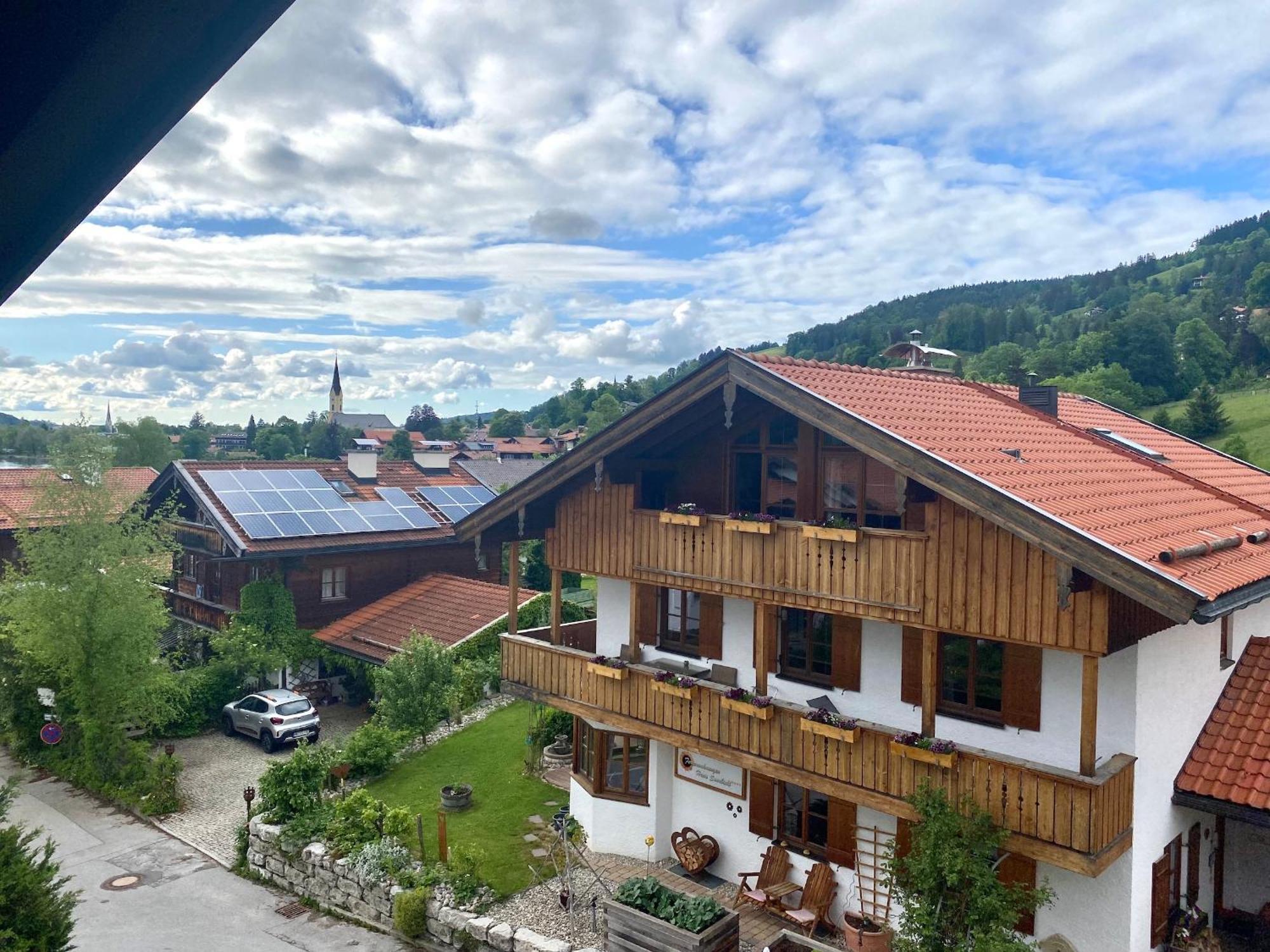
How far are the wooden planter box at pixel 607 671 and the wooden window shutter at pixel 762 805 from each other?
8.83ft

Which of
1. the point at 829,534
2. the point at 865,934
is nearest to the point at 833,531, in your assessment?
the point at 829,534

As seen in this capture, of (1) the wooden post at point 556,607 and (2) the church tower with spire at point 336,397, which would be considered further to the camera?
(2) the church tower with spire at point 336,397

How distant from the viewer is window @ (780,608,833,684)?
1459 centimetres

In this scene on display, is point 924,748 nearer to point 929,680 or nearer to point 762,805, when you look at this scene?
point 929,680

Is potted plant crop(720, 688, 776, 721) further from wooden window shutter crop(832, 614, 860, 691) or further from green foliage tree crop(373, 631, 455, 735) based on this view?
green foliage tree crop(373, 631, 455, 735)

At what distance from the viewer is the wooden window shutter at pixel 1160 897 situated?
1188 cm

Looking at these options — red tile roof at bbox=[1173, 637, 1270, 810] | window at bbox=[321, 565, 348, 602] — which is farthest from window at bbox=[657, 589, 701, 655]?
window at bbox=[321, 565, 348, 602]

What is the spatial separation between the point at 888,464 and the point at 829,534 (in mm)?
1328

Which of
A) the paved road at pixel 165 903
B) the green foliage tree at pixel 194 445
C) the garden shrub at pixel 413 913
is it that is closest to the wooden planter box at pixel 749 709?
the garden shrub at pixel 413 913

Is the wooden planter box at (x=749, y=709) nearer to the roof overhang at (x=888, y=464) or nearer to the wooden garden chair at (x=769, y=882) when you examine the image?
the wooden garden chair at (x=769, y=882)

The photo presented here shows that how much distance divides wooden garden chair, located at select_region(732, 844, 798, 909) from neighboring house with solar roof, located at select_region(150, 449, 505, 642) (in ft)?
50.1

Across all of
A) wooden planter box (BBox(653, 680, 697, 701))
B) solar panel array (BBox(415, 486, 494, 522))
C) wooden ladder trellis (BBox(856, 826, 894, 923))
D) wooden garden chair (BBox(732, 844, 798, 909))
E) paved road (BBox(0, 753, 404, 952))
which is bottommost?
paved road (BBox(0, 753, 404, 952))

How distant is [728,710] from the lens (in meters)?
14.1

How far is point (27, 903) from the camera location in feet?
37.8
